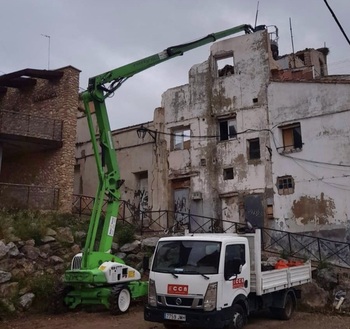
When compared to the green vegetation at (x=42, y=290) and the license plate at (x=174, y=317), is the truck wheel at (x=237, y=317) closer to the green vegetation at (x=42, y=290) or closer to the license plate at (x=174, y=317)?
the license plate at (x=174, y=317)

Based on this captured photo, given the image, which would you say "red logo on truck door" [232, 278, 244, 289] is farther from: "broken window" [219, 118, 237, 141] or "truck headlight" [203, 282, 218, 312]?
"broken window" [219, 118, 237, 141]

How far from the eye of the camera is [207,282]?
27.6ft

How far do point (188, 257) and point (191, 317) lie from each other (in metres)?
1.26

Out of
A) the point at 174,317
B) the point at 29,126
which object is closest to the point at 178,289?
the point at 174,317

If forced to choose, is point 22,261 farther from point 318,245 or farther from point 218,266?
point 318,245

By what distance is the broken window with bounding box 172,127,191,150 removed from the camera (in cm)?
2294

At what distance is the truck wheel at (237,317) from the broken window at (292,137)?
38.9 feet

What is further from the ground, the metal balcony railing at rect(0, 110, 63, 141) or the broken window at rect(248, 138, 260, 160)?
the metal balcony railing at rect(0, 110, 63, 141)

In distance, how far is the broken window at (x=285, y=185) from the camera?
19266 millimetres

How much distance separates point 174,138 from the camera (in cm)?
2342

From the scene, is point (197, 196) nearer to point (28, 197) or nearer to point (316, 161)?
point (316, 161)

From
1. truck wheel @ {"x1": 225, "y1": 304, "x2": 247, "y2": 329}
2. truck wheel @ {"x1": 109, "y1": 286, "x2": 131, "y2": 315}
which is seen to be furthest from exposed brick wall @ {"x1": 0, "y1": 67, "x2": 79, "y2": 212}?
truck wheel @ {"x1": 225, "y1": 304, "x2": 247, "y2": 329}

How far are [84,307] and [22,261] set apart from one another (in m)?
2.55

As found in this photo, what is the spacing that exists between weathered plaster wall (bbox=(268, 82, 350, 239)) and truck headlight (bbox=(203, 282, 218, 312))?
36.8 ft
